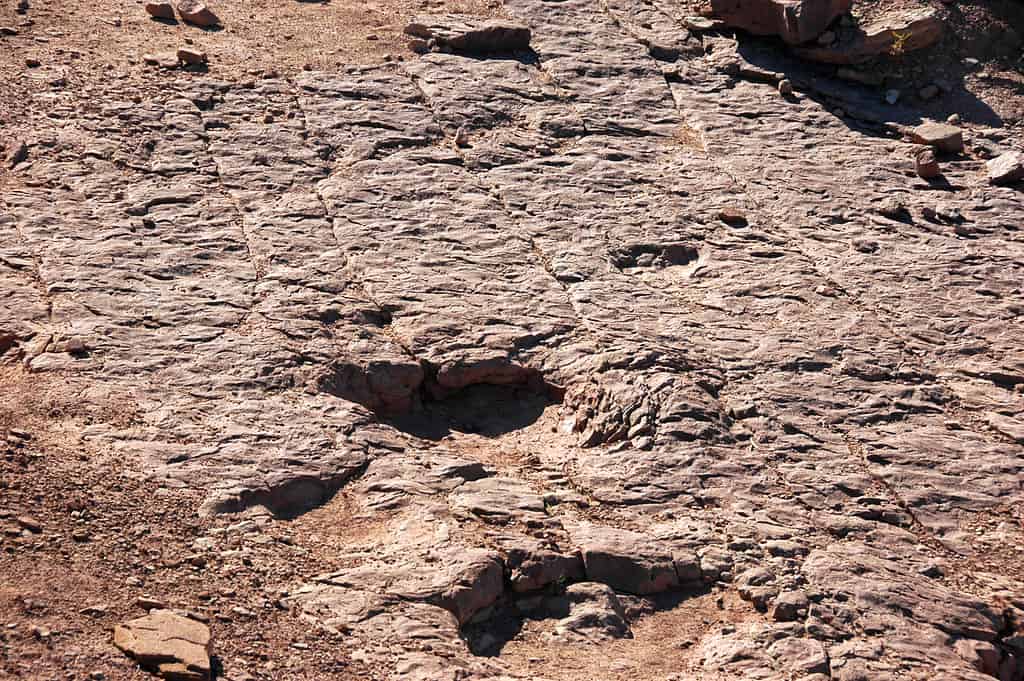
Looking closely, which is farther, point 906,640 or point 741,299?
point 741,299

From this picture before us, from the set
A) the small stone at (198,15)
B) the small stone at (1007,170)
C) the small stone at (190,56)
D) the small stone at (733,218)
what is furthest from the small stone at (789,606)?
the small stone at (198,15)

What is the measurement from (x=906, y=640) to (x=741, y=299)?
3.05 metres

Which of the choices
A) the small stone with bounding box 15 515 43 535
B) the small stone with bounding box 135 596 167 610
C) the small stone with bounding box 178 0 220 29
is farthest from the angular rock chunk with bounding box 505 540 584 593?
the small stone with bounding box 178 0 220 29

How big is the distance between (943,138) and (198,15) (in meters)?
7.27

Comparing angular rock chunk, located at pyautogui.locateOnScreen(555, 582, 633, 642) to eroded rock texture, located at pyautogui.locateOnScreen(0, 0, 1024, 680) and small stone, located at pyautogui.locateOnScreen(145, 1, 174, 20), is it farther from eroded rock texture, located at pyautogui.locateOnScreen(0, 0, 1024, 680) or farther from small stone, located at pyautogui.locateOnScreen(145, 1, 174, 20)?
small stone, located at pyautogui.locateOnScreen(145, 1, 174, 20)

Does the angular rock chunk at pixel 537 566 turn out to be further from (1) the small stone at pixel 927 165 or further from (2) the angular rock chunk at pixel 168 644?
(1) the small stone at pixel 927 165

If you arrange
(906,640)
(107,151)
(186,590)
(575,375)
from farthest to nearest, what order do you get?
1. (107,151)
2. (575,375)
3. (906,640)
4. (186,590)

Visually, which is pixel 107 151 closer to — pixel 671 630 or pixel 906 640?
pixel 671 630

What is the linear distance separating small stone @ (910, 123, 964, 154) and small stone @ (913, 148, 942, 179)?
0.98 ft

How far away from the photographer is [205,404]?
7.02 metres

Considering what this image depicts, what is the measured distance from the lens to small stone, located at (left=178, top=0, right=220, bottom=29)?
1126cm

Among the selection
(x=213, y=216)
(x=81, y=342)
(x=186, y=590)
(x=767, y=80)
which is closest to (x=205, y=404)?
(x=81, y=342)

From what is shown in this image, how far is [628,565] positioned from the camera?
21.1 feet

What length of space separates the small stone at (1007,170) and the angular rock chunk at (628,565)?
5.39 meters
